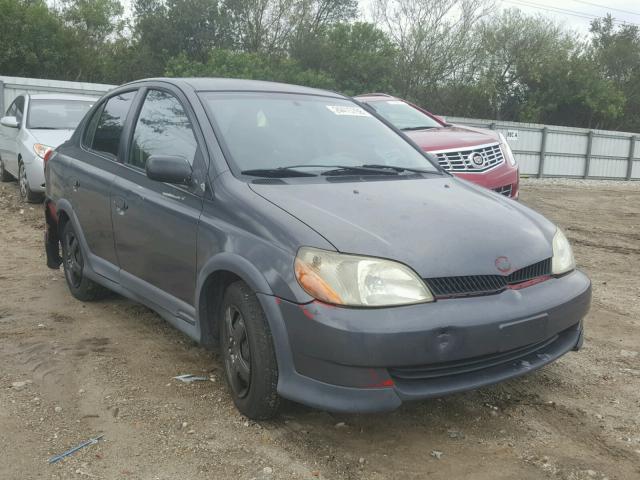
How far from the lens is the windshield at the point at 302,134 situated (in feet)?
12.0

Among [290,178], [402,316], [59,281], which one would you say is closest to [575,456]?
[402,316]

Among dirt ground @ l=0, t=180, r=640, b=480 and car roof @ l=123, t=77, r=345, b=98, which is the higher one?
car roof @ l=123, t=77, r=345, b=98

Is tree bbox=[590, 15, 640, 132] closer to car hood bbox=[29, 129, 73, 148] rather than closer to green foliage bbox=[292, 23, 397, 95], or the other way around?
green foliage bbox=[292, 23, 397, 95]

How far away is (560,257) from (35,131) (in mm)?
8457

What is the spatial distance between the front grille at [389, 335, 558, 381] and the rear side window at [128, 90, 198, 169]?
1636 millimetres

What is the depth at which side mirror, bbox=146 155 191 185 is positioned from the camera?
3.50 meters

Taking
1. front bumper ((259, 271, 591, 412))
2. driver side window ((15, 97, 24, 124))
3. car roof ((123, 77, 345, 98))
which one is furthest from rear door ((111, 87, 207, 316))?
driver side window ((15, 97, 24, 124))

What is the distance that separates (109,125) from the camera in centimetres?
476

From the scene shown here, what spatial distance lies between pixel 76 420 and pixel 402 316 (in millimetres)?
1683

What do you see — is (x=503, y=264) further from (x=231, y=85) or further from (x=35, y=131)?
(x=35, y=131)

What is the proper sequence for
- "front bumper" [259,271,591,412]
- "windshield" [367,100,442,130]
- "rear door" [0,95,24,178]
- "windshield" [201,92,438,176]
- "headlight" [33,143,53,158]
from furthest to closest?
"rear door" [0,95,24,178], "headlight" [33,143,53,158], "windshield" [367,100,442,130], "windshield" [201,92,438,176], "front bumper" [259,271,591,412]

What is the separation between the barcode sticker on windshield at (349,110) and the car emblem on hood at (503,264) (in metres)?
1.68

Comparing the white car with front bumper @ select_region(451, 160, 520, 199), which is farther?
the white car

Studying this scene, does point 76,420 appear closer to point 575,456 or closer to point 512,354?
point 512,354
